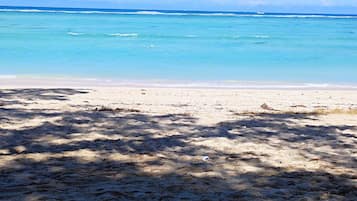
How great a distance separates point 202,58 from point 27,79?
8.16 m

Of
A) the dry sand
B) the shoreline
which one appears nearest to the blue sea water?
the shoreline

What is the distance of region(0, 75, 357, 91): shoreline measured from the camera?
13695mm

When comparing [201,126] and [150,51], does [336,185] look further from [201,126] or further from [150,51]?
[150,51]

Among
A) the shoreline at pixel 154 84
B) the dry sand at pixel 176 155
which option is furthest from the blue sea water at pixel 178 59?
the dry sand at pixel 176 155

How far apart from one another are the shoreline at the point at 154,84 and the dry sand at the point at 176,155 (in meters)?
6.55

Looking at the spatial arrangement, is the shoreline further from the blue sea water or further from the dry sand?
the dry sand

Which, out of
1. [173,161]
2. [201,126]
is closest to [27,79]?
[201,126]

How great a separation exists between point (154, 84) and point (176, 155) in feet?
32.2

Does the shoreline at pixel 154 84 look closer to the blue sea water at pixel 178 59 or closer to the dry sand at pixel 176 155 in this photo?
the blue sea water at pixel 178 59

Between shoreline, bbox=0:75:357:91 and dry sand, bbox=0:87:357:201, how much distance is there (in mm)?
6553

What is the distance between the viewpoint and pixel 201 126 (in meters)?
5.87

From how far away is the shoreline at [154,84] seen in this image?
539 inches

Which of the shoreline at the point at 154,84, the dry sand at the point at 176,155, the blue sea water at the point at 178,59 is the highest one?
the blue sea water at the point at 178,59

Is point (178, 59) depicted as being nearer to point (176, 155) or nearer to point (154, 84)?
point (154, 84)
